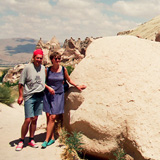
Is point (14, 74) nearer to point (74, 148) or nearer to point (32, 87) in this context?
point (32, 87)

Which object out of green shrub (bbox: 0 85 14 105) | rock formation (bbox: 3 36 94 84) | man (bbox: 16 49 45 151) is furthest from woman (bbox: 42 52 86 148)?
rock formation (bbox: 3 36 94 84)

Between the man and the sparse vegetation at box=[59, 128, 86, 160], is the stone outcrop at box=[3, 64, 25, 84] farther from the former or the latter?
the sparse vegetation at box=[59, 128, 86, 160]

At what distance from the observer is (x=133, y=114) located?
11.7 ft

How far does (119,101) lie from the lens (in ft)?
12.4

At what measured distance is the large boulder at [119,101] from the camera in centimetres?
342

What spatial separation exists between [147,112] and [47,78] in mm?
2129

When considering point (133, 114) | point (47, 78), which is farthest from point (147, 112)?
point (47, 78)

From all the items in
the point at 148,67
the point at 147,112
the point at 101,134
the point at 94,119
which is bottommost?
the point at 101,134

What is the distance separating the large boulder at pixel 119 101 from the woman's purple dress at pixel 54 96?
337 mm

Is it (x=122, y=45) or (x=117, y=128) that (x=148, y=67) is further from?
(x=117, y=128)

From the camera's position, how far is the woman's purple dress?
4.37m

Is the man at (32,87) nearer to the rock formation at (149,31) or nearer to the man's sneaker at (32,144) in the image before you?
the man's sneaker at (32,144)

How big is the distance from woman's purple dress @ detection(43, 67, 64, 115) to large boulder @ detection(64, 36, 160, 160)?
337 mm

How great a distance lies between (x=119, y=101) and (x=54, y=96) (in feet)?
4.62
